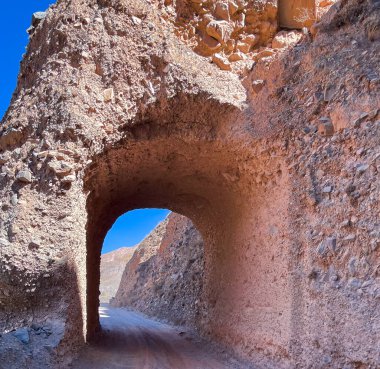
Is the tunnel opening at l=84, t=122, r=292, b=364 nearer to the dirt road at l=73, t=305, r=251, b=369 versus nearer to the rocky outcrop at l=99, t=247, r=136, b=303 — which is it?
the dirt road at l=73, t=305, r=251, b=369

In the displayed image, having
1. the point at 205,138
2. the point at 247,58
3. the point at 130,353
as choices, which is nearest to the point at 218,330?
the point at 130,353

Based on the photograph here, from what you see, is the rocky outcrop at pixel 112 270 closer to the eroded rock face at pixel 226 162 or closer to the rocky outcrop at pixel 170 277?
the rocky outcrop at pixel 170 277

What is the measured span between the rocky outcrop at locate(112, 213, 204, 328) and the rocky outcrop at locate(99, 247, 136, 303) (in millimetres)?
17376

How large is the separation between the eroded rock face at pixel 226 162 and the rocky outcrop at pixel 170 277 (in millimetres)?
4362

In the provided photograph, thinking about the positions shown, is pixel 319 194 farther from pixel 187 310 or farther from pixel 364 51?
pixel 187 310

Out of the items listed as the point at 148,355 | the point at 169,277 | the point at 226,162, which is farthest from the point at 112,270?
the point at 226,162

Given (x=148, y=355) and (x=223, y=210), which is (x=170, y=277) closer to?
(x=223, y=210)

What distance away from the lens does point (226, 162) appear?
303 inches

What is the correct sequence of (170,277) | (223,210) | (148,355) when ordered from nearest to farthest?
1. (148,355)
2. (223,210)
3. (170,277)

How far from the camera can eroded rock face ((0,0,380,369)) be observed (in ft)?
16.7

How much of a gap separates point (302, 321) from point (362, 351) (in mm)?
1032

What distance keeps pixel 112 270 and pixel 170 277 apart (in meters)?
31.7

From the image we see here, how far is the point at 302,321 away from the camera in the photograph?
210 inches

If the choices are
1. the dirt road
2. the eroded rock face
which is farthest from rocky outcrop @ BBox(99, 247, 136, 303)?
the eroded rock face
